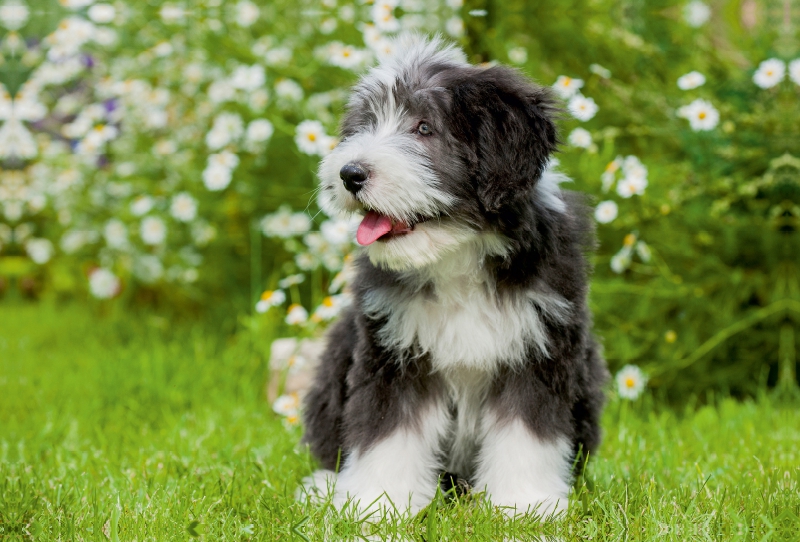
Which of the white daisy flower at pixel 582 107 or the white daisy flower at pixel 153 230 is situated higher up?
the white daisy flower at pixel 582 107

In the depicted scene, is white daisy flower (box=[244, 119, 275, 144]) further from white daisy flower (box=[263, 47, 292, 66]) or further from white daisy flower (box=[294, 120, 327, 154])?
A: white daisy flower (box=[294, 120, 327, 154])

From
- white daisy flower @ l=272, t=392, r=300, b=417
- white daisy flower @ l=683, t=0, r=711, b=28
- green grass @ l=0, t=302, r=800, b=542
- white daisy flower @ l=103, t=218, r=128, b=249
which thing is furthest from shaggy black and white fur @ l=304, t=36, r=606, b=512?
white daisy flower @ l=103, t=218, r=128, b=249

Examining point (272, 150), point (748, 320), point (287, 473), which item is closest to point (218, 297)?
point (272, 150)

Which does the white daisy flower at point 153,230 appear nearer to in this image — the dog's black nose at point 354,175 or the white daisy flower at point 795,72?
the dog's black nose at point 354,175

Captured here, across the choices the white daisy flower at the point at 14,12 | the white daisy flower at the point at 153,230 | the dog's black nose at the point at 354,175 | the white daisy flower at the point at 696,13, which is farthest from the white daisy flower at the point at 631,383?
the white daisy flower at the point at 14,12

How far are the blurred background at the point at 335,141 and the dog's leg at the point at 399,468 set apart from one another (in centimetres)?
162

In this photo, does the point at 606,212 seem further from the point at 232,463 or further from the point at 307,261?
the point at 232,463

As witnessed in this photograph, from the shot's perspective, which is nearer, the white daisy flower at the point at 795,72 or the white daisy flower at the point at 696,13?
the white daisy flower at the point at 795,72

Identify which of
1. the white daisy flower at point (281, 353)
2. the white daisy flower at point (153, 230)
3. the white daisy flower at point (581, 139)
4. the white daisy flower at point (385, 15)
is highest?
the white daisy flower at point (385, 15)

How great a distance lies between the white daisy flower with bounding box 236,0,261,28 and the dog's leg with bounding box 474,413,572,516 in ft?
13.0

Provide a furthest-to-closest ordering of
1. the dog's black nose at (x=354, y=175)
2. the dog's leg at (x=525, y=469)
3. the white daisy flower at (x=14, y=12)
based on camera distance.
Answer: the white daisy flower at (x=14, y=12) < the dog's leg at (x=525, y=469) < the dog's black nose at (x=354, y=175)

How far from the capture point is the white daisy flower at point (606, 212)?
4.86m

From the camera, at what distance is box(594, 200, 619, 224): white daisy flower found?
486cm

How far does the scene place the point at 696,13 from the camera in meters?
6.14
